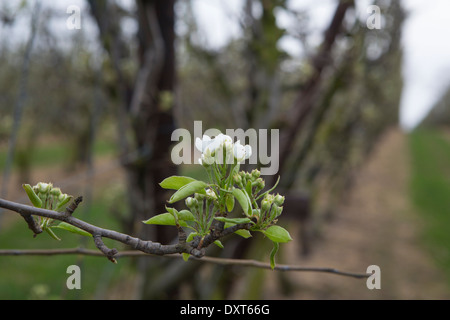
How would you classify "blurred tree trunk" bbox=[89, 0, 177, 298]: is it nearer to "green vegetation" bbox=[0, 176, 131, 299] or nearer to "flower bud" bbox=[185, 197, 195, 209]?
"flower bud" bbox=[185, 197, 195, 209]

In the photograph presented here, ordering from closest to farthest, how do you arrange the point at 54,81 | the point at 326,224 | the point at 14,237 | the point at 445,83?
1. the point at 54,81
2. the point at 14,237
3. the point at 326,224
4. the point at 445,83

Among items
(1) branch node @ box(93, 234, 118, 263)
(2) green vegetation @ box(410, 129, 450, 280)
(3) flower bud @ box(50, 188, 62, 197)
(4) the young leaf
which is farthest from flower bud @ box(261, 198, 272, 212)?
(2) green vegetation @ box(410, 129, 450, 280)

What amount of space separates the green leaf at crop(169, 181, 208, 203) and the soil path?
376 cm

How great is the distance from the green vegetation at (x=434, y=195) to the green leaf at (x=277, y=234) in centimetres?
687

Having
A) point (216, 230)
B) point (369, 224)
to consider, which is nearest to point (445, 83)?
point (369, 224)

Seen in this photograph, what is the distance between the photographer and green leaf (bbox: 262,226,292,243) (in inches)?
26.9

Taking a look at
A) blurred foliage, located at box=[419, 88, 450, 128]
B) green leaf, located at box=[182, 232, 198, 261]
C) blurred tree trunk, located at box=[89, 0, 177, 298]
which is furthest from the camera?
blurred foliage, located at box=[419, 88, 450, 128]

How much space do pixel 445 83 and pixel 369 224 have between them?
5147 cm

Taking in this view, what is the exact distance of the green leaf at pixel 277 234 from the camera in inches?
26.9

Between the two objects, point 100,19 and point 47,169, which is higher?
point 47,169

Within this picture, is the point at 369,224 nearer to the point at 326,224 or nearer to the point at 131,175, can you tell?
the point at 326,224

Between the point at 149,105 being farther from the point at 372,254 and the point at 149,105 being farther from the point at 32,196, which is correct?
the point at 372,254

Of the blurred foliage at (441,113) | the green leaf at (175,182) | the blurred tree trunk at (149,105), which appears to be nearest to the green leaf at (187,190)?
the green leaf at (175,182)
